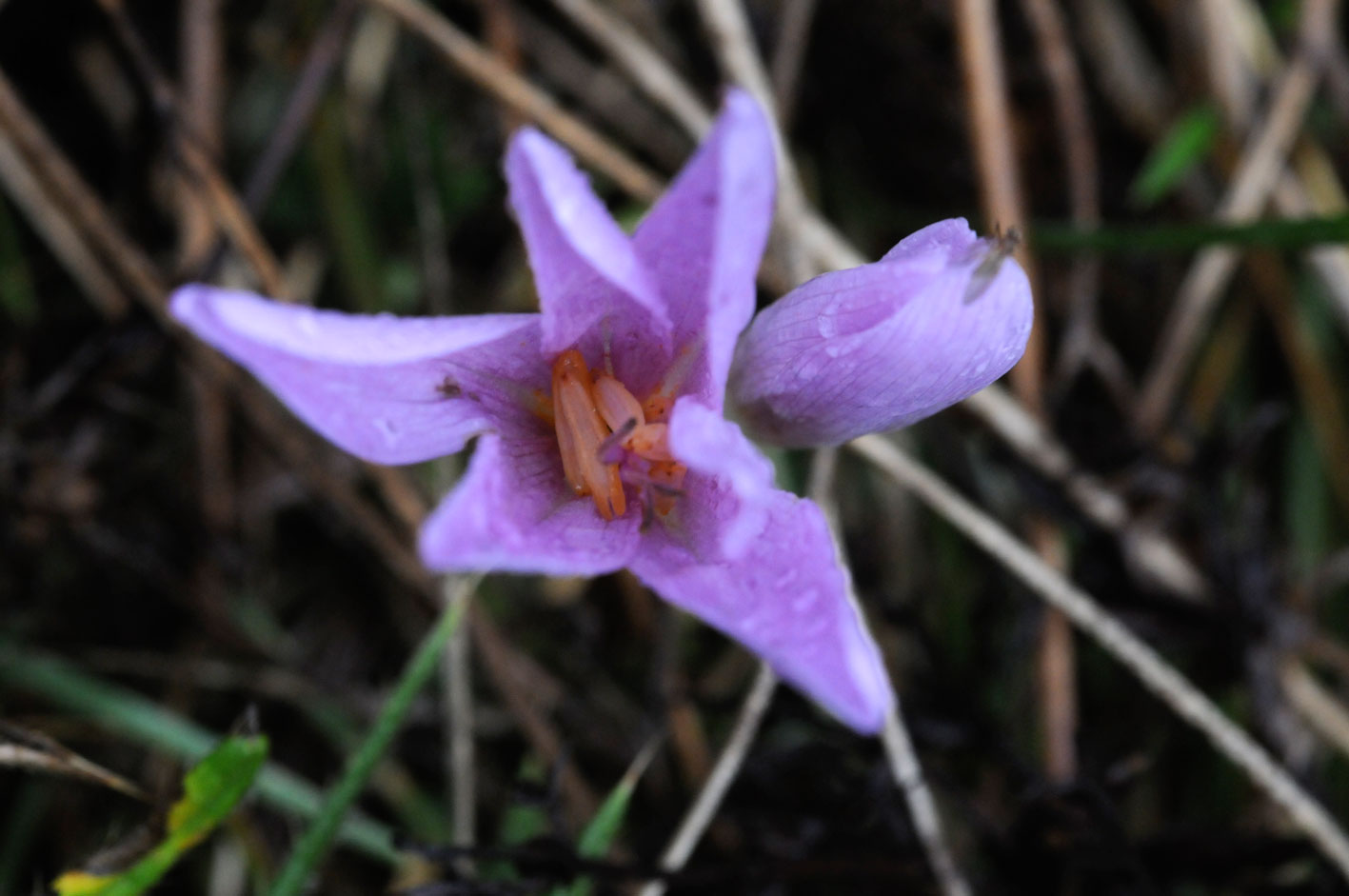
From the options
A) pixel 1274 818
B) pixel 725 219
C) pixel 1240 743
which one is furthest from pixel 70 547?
pixel 1274 818

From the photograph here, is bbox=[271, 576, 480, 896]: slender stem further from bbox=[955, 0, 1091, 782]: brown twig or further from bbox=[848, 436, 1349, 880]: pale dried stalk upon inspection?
bbox=[955, 0, 1091, 782]: brown twig

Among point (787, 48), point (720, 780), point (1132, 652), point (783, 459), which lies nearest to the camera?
point (720, 780)

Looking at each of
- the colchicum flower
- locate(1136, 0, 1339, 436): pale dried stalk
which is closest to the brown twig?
locate(1136, 0, 1339, 436): pale dried stalk

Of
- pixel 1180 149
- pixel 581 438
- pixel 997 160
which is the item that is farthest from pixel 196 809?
pixel 1180 149

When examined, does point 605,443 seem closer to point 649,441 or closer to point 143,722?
point 649,441

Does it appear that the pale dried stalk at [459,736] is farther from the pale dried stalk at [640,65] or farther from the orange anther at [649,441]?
the pale dried stalk at [640,65]

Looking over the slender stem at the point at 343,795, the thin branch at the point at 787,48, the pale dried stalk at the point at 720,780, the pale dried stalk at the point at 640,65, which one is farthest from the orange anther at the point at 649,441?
the thin branch at the point at 787,48
